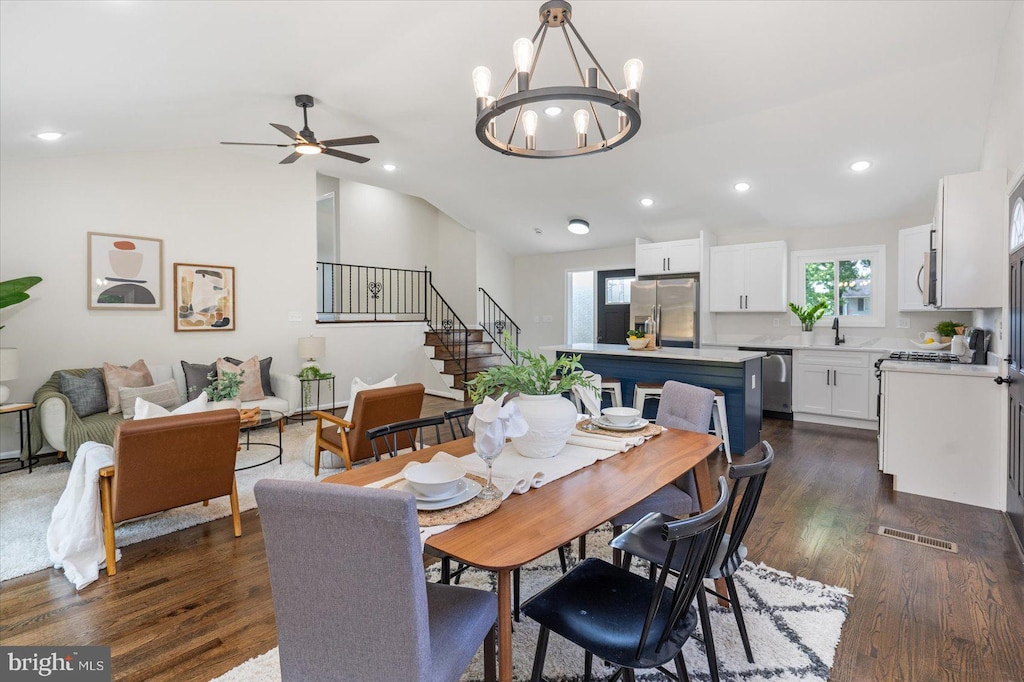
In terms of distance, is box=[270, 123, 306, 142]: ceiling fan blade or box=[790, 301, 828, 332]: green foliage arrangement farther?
box=[790, 301, 828, 332]: green foliage arrangement

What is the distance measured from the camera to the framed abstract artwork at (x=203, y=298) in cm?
555

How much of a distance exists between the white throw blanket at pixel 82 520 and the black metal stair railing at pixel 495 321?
6123 mm

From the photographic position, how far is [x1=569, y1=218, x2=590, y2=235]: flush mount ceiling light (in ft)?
23.4

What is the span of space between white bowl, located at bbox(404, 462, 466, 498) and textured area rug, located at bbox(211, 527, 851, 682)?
776 millimetres

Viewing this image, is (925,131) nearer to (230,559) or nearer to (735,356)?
(735,356)

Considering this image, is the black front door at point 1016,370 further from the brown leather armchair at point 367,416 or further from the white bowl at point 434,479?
the brown leather armchair at point 367,416

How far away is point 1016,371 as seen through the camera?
2777 millimetres

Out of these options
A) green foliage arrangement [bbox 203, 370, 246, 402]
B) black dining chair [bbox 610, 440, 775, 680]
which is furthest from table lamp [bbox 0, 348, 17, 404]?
black dining chair [bbox 610, 440, 775, 680]

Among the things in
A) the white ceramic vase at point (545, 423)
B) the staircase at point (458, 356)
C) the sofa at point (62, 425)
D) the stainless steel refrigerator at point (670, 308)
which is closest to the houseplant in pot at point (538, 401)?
the white ceramic vase at point (545, 423)

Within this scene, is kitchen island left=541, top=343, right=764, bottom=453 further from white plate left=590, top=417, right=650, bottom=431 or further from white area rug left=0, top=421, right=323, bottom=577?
white area rug left=0, top=421, right=323, bottom=577

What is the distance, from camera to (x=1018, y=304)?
2.70 metres

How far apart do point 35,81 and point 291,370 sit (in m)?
3.98

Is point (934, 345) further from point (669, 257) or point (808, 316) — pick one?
point (669, 257)

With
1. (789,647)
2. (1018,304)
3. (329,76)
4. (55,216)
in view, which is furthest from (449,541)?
(55,216)
